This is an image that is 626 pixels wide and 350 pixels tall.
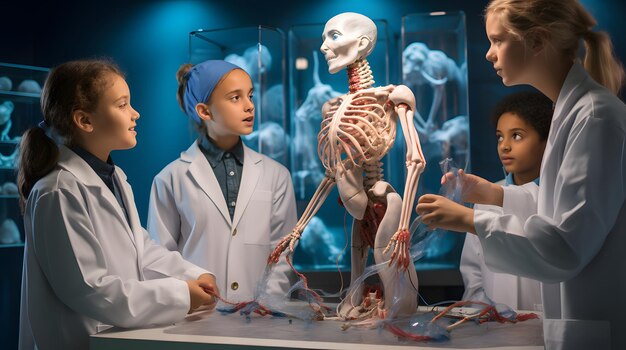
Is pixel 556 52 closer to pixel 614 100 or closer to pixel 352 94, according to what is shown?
pixel 614 100

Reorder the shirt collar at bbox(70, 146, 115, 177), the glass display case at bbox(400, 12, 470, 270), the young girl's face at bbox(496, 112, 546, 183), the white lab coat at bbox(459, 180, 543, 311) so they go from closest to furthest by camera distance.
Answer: the shirt collar at bbox(70, 146, 115, 177) → the white lab coat at bbox(459, 180, 543, 311) → the young girl's face at bbox(496, 112, 546, 183) → the glass display case at bbox(400, 12, 470, 270)

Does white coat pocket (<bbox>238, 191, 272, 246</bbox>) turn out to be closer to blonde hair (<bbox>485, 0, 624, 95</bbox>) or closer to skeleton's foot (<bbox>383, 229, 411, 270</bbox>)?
skeleton's foot (<bbox>383, 229, 411, 270</bbox>)

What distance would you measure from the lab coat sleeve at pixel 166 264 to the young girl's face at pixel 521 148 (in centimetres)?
146

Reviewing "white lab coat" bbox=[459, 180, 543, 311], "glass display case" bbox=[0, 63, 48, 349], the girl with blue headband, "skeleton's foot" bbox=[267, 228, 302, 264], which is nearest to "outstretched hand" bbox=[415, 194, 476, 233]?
"skeleton's foot" bbox=[267, 228, 302, 264]

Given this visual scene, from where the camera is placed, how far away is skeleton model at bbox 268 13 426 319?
7.05ft

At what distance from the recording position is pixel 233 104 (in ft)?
9.84

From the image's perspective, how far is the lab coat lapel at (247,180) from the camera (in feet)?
10.0

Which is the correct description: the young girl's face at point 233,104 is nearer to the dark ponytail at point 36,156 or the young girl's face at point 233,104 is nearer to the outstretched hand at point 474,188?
the dark ponytail at point 36,156

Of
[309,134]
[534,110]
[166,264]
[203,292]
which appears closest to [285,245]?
[203,292]

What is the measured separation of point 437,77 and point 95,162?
248cm

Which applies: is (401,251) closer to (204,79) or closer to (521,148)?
(521,148)

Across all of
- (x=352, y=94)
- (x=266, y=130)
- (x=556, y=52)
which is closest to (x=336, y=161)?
(x=352, y=94)

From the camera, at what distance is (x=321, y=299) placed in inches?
91.7

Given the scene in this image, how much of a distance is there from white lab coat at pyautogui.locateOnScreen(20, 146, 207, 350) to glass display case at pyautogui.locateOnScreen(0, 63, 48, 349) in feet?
9.14
